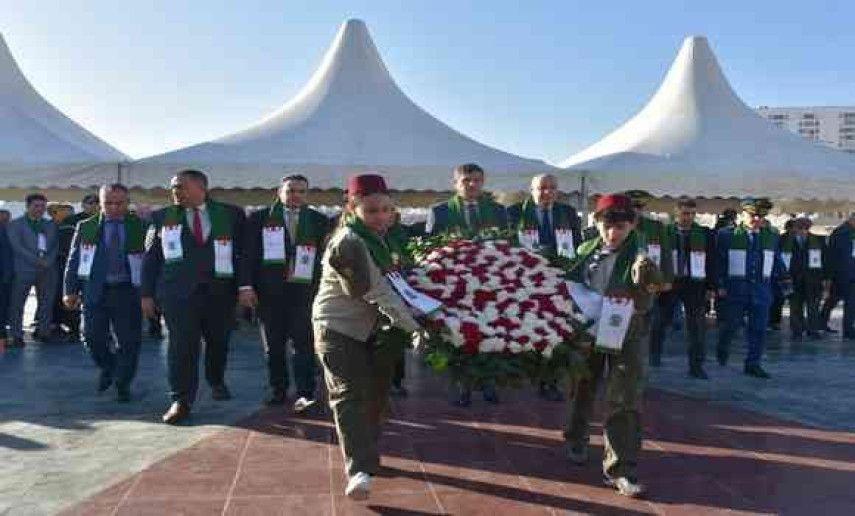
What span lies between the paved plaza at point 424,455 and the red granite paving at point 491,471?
1 centimetres

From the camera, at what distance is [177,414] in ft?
19.5

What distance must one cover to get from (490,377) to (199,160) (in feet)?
29.3

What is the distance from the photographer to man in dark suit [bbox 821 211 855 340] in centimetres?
1211

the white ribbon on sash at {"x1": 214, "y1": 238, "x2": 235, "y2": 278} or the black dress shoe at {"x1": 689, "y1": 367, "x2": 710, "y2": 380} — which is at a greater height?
the white ribbon on sash at {"x1": 214, "y1": 238, "x2": 235, "y2": 278}

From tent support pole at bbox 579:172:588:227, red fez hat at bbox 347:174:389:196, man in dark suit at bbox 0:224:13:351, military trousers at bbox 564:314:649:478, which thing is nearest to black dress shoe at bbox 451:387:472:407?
military trousers at bbox 564:314:649:478

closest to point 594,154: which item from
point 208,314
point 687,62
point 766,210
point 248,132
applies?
point 687,62

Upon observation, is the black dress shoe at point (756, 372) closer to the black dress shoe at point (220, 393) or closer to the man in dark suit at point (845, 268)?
the man in dark suit at point (845, 268)

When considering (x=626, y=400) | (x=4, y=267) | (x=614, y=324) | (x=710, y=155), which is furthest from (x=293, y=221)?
(x=710, y=155)

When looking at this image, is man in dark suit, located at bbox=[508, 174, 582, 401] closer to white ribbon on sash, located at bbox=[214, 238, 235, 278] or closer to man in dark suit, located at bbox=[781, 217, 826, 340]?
white ribbon on sash, located at bbox=[214, 238, 235, 278]

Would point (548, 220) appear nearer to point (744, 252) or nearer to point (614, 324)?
point (744, 252)

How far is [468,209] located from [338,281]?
2.60 metres

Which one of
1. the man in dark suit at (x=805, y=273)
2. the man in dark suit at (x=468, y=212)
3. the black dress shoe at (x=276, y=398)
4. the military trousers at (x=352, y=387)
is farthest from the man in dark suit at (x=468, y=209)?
the man in dark suit at (x=805, y=273)

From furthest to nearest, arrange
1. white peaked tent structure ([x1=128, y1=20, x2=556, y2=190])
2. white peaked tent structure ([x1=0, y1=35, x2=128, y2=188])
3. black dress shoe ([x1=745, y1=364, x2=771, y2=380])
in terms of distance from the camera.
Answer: white peaked tent structure ([x1=128, y1=20, x2=556, y2=190]), white peaked tent structure ([x1=0, y1=35, x2=128, y2=188]), black dress shoe ([x1=745, y1=364, x2=771, y2=380])

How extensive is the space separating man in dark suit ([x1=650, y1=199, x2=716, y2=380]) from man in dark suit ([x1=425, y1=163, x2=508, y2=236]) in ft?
8.02
